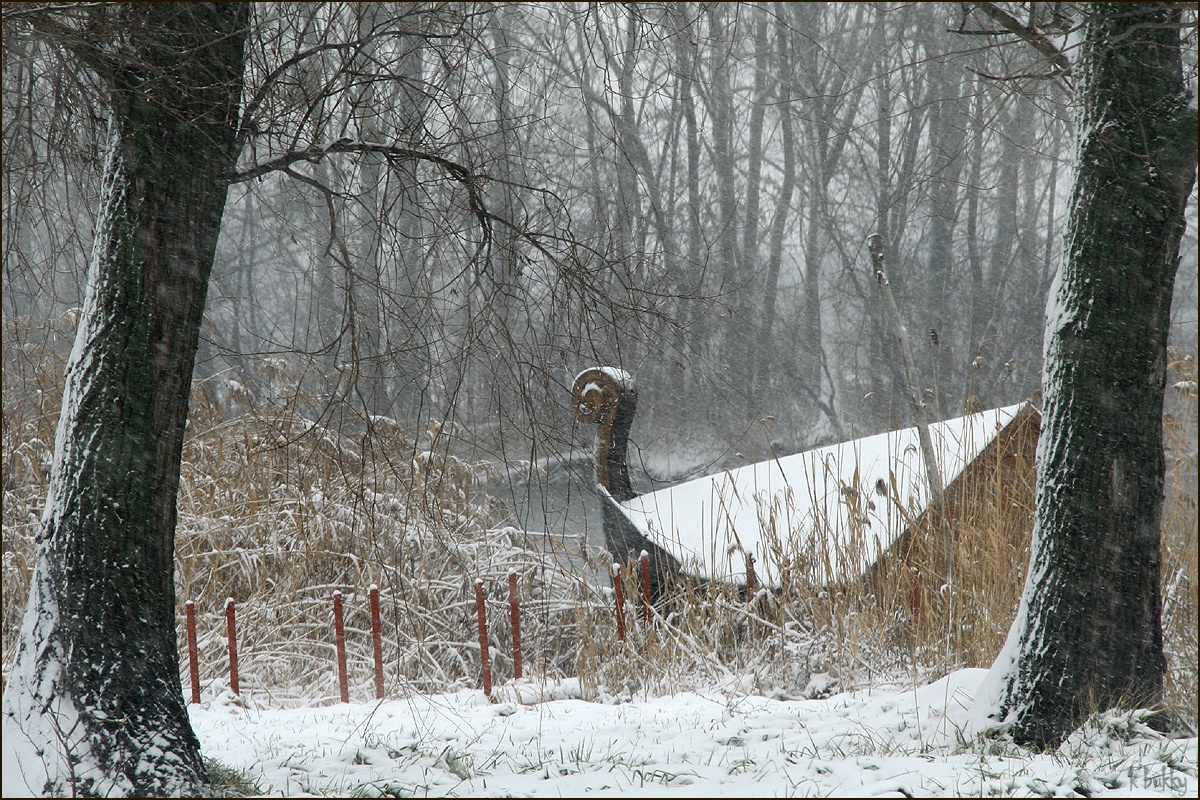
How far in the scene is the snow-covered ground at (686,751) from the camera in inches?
92.0

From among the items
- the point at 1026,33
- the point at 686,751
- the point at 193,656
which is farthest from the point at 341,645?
the point at 1026,33

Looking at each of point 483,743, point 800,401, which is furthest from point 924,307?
point 483,743

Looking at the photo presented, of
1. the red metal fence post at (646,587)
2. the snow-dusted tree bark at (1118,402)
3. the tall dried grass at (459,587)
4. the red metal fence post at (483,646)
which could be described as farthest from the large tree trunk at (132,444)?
the snow-dusted tree bark at (1118,402)

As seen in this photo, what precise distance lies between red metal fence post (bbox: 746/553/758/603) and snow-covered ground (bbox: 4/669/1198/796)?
0.62 metres

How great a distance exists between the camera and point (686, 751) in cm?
285

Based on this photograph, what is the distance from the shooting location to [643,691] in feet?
13.1

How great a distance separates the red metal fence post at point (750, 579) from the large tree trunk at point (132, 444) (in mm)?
2658

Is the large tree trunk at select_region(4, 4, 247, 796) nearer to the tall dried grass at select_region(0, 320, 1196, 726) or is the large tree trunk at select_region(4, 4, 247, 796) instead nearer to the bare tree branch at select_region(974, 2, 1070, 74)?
the tall dried grass at select_region(0, 320, 1196, 726)

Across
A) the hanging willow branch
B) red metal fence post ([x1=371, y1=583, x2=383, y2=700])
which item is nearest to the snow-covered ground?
red metal fence post ([x1=371, y1=583, x2=383, y2=700])

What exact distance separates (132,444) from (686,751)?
2.02 meters

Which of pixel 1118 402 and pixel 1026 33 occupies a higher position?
pixel 1026 33

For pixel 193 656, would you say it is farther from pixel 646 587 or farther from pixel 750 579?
pixel 750 579

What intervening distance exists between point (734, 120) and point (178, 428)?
1291 cm

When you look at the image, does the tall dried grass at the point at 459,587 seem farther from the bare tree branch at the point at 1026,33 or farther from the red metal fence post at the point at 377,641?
the bare tree branch at the point at 1026,33
